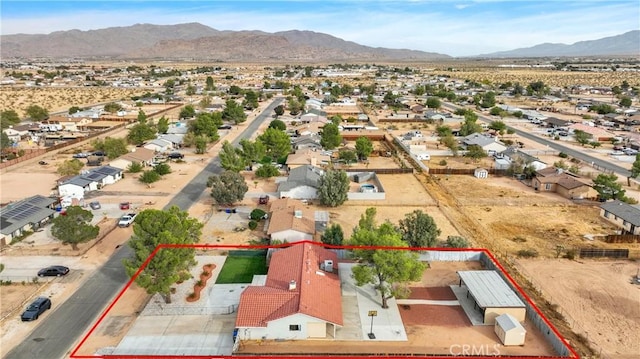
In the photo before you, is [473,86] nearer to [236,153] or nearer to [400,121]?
[400,121]

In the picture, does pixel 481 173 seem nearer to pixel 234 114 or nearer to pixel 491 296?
pixel 491 296

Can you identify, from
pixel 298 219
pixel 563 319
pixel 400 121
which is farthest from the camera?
pixel 400 121

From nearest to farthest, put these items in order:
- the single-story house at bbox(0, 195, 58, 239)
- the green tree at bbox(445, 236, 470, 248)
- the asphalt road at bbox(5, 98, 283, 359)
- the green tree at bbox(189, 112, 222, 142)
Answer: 1. the asphalt road at bbox(5, 98, 283, 359)
2. the green tree at bbox(445, 236, 470, 248)
3. the single-story house at bbox(0, 195, 58, 239)
4. the green tree at bbox(189, 112, 222, 142)

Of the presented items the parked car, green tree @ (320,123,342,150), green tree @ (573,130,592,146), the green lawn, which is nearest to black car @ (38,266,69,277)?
the green lawn

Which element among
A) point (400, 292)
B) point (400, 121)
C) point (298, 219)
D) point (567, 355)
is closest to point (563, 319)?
point (567, 355)

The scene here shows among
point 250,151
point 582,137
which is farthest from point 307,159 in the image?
point 582,137

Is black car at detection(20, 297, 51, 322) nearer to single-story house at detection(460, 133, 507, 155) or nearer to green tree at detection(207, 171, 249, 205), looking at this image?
green tree at detection(207, 171, 249, 205)
